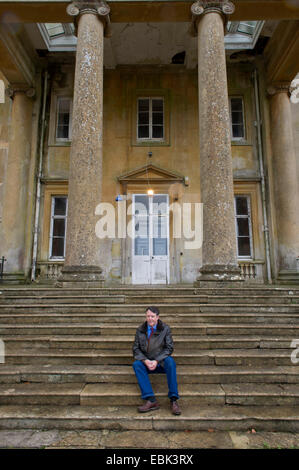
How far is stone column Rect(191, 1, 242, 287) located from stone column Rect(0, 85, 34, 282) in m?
7.01

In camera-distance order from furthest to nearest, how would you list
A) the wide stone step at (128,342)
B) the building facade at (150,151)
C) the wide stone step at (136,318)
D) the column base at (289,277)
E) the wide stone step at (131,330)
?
1. the building facade at (150,151)
2. the column base at (289,277)
3. the wide stone step at (136,318)
4. the wide stone step at (131,330)
5. the wide stone step at (128,342)

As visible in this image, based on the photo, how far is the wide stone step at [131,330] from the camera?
5000mm

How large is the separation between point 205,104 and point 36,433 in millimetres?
7206

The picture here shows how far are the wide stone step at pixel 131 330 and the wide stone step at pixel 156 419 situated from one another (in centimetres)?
155

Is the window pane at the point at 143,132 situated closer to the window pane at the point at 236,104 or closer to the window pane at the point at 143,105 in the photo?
the window pane at the point at 143,105

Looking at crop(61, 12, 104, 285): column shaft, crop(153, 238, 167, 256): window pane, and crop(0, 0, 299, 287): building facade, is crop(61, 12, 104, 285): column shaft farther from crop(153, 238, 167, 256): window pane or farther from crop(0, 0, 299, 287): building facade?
crop(153, 238, 167, 256): window pane

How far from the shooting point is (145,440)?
9.84ft

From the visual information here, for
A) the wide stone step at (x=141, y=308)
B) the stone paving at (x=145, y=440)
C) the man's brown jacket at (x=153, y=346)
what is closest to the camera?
the stone paving at (x=145, y=440)

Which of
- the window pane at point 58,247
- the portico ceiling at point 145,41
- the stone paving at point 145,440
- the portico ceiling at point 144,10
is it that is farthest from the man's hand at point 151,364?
the portico ceiling at point 145,41

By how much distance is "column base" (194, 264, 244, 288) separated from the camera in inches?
257

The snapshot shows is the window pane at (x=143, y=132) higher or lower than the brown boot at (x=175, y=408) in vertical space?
higher

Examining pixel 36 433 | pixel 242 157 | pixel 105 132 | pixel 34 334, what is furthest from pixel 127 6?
pixel 36 433

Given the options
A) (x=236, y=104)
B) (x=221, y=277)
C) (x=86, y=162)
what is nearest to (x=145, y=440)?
(x=221, y=277)
